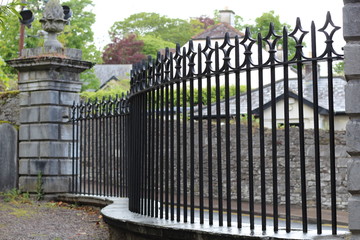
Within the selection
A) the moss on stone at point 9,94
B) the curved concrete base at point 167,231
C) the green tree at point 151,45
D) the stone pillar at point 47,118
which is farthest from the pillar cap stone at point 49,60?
the green tree at point 151,45

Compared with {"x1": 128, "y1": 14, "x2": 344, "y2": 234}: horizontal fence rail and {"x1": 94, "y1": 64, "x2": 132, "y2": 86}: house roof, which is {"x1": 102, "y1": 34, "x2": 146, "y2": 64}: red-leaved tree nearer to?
{"x1": 94, "y1": 64, "x2": 132, "y2": 86}: house roof

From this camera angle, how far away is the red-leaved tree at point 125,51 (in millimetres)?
65625

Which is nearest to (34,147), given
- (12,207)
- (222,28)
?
(12,207)

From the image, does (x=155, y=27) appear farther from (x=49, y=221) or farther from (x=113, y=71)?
(x=49, y=221)

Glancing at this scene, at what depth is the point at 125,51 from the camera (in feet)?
220

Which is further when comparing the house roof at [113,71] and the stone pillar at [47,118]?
the house roof at [113,71]

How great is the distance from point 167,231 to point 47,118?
764 centimetres

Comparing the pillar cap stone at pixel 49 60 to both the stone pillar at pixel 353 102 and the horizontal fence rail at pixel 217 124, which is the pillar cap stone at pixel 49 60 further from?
the stone pillar at pixel 353 102

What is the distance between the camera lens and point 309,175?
16.0m

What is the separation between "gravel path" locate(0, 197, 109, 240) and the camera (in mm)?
8328

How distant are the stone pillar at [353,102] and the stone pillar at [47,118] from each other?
30.3ft

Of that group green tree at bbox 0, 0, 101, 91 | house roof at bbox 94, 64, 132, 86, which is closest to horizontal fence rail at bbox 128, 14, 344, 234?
green tree at bbox 0, 0, 101, 91

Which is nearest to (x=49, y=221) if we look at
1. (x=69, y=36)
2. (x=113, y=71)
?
(x=69, y=36)

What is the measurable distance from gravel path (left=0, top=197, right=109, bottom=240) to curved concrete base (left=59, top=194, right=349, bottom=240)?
89 centimetres
